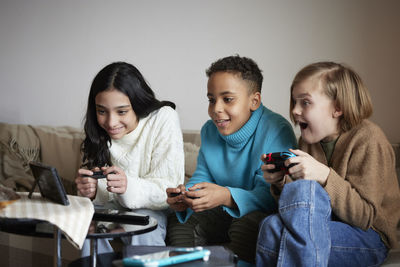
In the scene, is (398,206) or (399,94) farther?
(399,94)

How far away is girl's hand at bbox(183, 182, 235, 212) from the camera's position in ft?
4.62

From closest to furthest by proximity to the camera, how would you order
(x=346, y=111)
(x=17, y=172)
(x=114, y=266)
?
1. (x=114, y=266)
2. (x=346, y=111)
3. (x=17, y=172)

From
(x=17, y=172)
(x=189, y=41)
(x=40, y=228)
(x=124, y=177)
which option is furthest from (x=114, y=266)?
(x=189, y=41)

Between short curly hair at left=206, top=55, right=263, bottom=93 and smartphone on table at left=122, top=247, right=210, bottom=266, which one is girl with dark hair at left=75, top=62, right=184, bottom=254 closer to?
short curly hair at left=206, top=55, right=263, bottom=93

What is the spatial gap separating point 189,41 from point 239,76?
1081mm

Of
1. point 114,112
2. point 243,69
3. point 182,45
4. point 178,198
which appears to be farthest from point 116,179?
point 182,45

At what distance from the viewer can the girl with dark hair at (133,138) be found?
65.4 inches

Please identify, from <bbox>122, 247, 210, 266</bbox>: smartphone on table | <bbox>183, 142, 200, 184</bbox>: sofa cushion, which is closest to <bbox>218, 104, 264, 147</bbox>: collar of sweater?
<bbox>183, 142, 200, 184</bbox>: sofa cushion

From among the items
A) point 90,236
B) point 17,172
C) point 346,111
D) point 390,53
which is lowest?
point 17,172

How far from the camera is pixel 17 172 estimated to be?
233cm

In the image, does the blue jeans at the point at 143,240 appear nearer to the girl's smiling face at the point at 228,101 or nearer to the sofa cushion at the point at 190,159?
the girl's smiling face at the point at 228,101

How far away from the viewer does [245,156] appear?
5.35ft

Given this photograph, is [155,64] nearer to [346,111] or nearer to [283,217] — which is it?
[346,111]

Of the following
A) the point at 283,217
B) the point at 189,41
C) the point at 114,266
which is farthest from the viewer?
the point at 189,41
